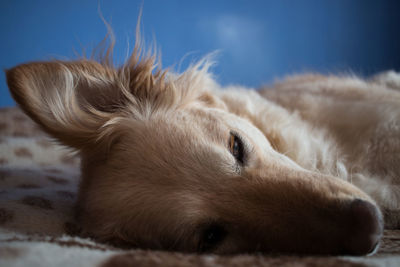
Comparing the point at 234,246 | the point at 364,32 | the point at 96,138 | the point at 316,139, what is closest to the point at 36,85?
the point at 96,138

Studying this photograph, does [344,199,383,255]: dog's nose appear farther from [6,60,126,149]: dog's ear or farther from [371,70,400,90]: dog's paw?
[371,70,400,90]: dog's paw

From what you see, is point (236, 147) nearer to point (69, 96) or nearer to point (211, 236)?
point (211, 236)

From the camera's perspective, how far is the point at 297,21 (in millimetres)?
3957

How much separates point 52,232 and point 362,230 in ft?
3.07

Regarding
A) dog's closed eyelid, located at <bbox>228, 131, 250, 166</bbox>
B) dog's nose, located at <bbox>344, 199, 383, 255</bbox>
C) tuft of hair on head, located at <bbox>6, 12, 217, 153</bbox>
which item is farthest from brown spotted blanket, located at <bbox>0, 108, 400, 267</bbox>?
dog's closed eyelid, located at <bbox>228, 131, 250, 166</bbox>

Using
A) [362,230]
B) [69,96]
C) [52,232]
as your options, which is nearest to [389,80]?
[362,230]

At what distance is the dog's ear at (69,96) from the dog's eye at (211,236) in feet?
1.98

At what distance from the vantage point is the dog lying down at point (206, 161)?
911mm

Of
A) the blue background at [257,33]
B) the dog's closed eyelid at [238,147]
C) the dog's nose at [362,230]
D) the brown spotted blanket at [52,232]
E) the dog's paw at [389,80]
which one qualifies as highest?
the blue background at [257,33]

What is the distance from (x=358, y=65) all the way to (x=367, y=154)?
127 inches

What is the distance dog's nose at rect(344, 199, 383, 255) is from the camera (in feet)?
2.65

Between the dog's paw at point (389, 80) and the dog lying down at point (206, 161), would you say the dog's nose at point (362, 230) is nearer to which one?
the dog lying down at point (206, 161)

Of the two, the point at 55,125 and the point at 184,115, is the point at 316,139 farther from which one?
the point at 55,125

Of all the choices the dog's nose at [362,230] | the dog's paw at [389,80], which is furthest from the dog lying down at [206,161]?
the dog's paw at [389,80]
